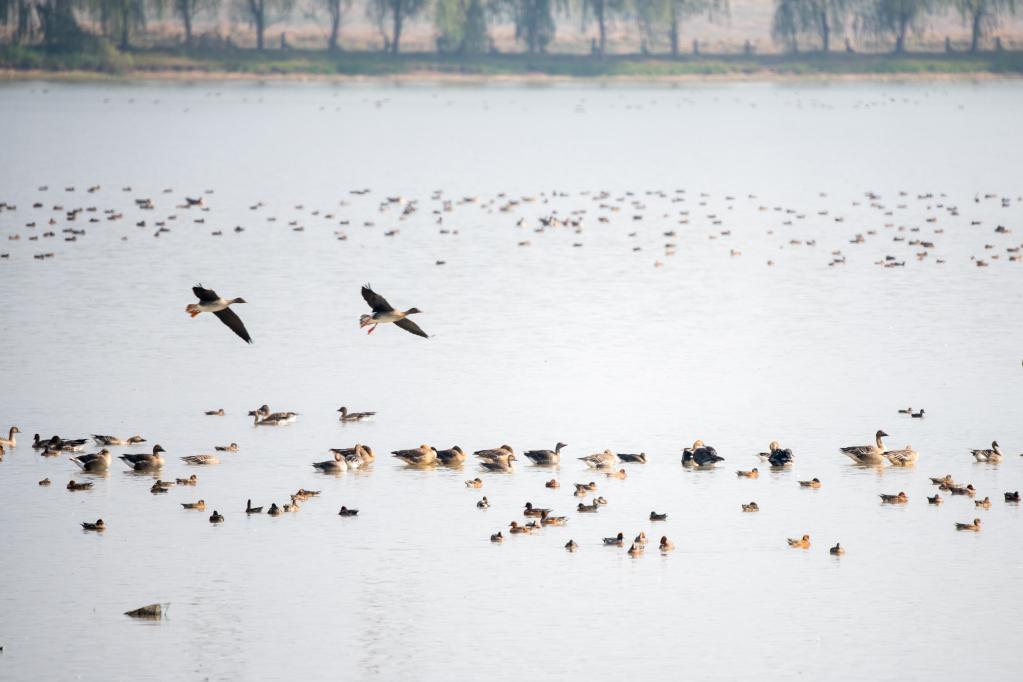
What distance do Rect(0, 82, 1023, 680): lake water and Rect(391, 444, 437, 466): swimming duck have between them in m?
0.29

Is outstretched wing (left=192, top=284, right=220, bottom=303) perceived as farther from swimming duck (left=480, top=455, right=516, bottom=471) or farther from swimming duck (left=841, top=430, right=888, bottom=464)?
swimming duck (left=841, top=430, right=888, bottom=464)

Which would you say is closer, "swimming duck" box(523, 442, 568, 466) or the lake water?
the lake water

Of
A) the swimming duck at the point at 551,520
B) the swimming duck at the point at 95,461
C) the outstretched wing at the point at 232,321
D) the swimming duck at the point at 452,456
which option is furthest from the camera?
the swimming duck at the point at 452,456

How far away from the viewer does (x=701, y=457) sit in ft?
90.9

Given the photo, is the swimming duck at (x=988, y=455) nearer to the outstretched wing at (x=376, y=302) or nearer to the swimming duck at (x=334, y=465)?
the swimming duck at (x=334, y=465)

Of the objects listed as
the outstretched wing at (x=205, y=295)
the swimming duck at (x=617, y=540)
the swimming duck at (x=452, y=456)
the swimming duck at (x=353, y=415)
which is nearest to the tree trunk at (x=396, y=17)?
the swimming duck at (x=353, y=415)

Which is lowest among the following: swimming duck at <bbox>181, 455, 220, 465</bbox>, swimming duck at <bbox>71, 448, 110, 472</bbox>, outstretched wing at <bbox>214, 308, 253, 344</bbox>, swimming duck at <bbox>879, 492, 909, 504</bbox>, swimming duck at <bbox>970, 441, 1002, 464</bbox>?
swimming duck at <bbox>879, 492, 909, 504</bbox>

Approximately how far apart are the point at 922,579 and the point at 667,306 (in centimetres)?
2225

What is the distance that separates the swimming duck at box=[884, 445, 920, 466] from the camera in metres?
28.0

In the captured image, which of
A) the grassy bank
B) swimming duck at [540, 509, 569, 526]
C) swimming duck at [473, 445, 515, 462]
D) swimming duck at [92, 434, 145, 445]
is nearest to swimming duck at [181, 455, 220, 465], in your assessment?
swimming duck at [92, 434, 145, 445]

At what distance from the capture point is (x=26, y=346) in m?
37.6

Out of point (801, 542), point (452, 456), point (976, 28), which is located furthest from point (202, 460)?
point (976, 28)

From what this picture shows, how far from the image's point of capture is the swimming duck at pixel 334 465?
27.4 m

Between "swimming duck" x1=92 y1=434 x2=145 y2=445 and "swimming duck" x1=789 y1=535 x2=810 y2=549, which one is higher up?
"swimming duck" x1=92 y1=434 x2=145 y2=445
